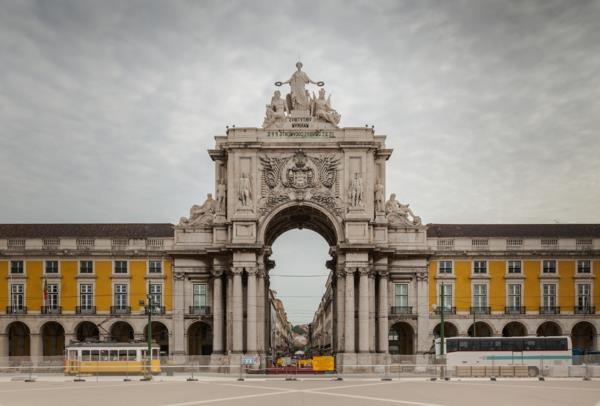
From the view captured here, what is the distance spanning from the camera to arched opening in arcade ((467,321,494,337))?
81887mm

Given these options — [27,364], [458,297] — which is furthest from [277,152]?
[27,364]

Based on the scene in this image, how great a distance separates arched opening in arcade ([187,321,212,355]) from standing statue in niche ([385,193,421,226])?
2100 cm

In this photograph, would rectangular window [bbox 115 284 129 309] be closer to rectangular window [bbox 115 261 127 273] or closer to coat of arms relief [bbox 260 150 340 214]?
rectangular window [bbox 115 261 127 273]

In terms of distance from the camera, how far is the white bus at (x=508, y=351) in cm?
7050

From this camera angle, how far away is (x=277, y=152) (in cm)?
7931

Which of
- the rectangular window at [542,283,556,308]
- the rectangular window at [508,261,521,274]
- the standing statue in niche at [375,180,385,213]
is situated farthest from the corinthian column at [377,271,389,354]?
the rectangular window at [542,283,556,308]

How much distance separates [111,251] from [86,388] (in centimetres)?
3488

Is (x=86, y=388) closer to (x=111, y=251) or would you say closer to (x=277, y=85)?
(x=111, y=251)

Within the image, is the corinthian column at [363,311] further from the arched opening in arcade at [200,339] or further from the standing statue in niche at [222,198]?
the arched opening in arcade at [200,339]

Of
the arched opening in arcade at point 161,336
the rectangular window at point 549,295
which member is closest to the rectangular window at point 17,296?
the arched opening in arcade at point 161,336

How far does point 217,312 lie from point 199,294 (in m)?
3.35

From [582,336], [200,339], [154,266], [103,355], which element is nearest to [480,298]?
[582,336]

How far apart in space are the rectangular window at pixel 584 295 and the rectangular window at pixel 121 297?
43444mm

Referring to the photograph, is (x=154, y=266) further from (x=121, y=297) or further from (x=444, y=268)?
(x=444, y=268)
